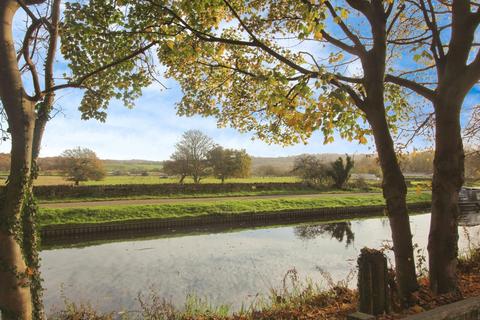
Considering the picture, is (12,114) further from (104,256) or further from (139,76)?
(104,256)

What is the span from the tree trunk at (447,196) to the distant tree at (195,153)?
35.4 metres

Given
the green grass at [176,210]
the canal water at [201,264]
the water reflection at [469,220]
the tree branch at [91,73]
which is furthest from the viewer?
the water reflection at [469,220]

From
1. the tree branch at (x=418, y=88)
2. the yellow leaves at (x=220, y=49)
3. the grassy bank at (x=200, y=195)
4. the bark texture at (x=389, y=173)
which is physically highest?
the yellow leaves at (x=220, y=49)

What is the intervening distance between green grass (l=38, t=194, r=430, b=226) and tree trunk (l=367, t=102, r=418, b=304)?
14.6 meters

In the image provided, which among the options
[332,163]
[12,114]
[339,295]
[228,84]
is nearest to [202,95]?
[228,84]

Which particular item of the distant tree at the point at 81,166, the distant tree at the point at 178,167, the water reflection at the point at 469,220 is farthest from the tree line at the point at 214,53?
the distant tree at the point at 178,167

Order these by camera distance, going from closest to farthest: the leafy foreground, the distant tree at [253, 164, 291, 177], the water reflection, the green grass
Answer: the leafy foreground → the green grass → the water reflection → the distant tree at [253, 164, 291, 177]

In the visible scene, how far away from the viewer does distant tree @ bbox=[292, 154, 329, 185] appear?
4135 centimetres

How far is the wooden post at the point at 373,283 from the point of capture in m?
4.14

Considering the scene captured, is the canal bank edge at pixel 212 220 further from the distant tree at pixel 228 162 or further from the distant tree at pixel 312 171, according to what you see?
the distant tree at pixel 228 162

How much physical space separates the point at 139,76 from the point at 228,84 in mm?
2293

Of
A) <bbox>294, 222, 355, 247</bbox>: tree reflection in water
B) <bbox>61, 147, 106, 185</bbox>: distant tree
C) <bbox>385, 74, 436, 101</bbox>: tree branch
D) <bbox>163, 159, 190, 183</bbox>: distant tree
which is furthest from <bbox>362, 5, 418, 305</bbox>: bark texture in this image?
<bbox>163, 159, 190, 183</bbox>: distant tree

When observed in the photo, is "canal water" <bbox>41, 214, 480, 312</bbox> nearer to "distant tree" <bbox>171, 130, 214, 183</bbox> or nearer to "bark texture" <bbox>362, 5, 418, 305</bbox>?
"bark texture" <bbox>362, 5, 418, 305</bbox>

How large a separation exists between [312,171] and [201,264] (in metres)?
30.5
